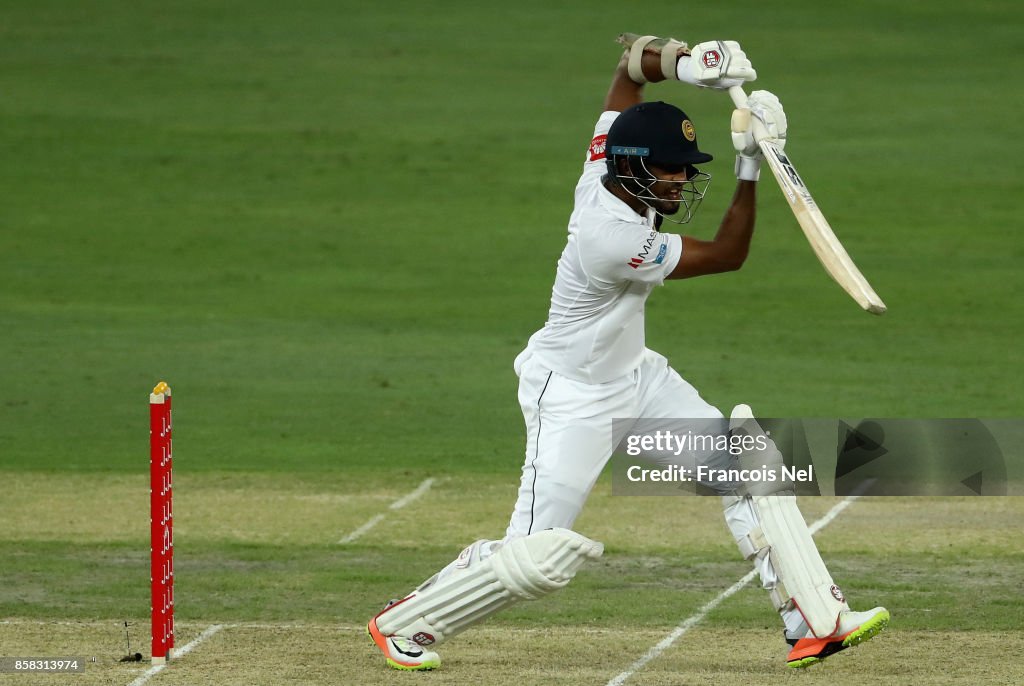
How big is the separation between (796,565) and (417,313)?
11.3 meters

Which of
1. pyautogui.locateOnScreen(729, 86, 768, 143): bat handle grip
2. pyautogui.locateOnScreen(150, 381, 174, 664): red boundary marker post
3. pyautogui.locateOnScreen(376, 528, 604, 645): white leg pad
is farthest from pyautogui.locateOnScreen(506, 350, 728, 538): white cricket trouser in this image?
pyautogui.locateOnScreen(150, 381, 174, 664): red boundary marker post

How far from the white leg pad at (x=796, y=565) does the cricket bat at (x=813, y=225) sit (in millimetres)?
747

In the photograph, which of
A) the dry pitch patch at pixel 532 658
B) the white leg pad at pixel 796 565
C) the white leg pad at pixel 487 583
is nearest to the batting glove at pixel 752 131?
the white leg pad at pixel 796 565

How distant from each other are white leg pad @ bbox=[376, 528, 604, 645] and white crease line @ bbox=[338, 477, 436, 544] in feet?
8.89

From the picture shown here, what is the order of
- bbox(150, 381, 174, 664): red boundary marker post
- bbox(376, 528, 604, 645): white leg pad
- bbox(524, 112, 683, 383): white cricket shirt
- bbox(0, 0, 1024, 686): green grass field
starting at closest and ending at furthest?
bbox(376, 528, 604, 645): white leg pad < bbox(524, 112, 683, 383): white cricket shirt < bbox(150, 381, 174, 664): red boundary marker post < bbox(0, 0, 1024, 686): green grass field

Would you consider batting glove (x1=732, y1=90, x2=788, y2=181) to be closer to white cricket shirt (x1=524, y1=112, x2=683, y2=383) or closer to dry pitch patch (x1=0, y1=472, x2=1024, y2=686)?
white cricket shirt (x1=524, y1=112, x2=683, y2=383)

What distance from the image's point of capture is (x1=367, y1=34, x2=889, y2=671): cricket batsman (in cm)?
593

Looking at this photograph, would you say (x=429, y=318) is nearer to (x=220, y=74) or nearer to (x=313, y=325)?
(x=313, y=325)

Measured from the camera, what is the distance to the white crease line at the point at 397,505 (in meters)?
8.92

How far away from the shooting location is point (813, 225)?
6246 mm

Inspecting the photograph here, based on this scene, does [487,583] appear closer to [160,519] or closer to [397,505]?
[160,519]

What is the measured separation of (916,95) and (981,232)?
6.36m

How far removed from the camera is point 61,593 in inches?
301

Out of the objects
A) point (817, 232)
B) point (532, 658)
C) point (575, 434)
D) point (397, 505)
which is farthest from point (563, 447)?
point (397, 505)
